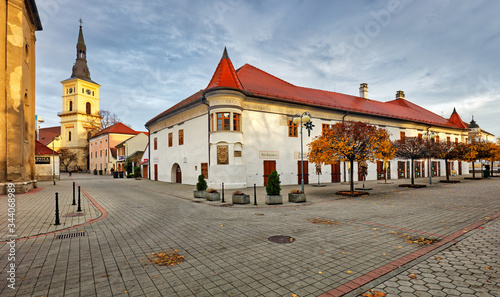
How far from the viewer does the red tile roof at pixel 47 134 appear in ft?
244

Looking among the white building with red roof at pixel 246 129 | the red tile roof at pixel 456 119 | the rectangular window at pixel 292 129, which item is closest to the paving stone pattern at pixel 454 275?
the white building with red roof at pixel 246 129

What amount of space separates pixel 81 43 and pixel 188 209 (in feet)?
251

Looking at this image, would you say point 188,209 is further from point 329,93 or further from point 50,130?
point 50,130

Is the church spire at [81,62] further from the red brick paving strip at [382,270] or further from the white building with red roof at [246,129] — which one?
the red brick paving strip at [382,270]

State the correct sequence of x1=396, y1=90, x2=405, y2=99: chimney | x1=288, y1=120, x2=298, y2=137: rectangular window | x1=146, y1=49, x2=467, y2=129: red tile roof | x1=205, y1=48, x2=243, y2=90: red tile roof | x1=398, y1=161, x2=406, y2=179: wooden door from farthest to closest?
x1=396, y1=90, x2=405, y2=99: chimney, x1=398, y1=161, x2=406, y2=179: wooden door, x1=288, y1=120, x2=298, y2=137: rectangular window, x1=146, y1=49, x2=467, y2=129: red tile roof, x1=205, y1=48, x2=243, y2=90: red tile roof

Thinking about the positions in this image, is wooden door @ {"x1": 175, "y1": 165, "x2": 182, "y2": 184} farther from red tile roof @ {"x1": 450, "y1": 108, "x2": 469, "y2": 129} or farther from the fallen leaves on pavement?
red tile roof @ {"x1": 450, "y1": 108, "x2": 469, "y2": 129}

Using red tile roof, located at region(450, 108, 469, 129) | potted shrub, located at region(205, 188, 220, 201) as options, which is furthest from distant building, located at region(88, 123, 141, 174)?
red tile roof, located at region(450, 108, 469, 129)

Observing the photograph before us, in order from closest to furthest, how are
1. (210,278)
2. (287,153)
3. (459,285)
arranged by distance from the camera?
1. (459,285)
2. (210,278)
3. (287,153)

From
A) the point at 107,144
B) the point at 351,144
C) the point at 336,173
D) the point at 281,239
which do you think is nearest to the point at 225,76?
the point at 351,144

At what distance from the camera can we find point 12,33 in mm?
18031

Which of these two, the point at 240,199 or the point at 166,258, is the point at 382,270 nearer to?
the point at 166,258

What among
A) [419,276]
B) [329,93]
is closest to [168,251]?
[419,276]

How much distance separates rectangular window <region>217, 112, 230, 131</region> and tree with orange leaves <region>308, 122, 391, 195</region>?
8.39m

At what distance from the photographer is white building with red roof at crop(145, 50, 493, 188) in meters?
21.7
